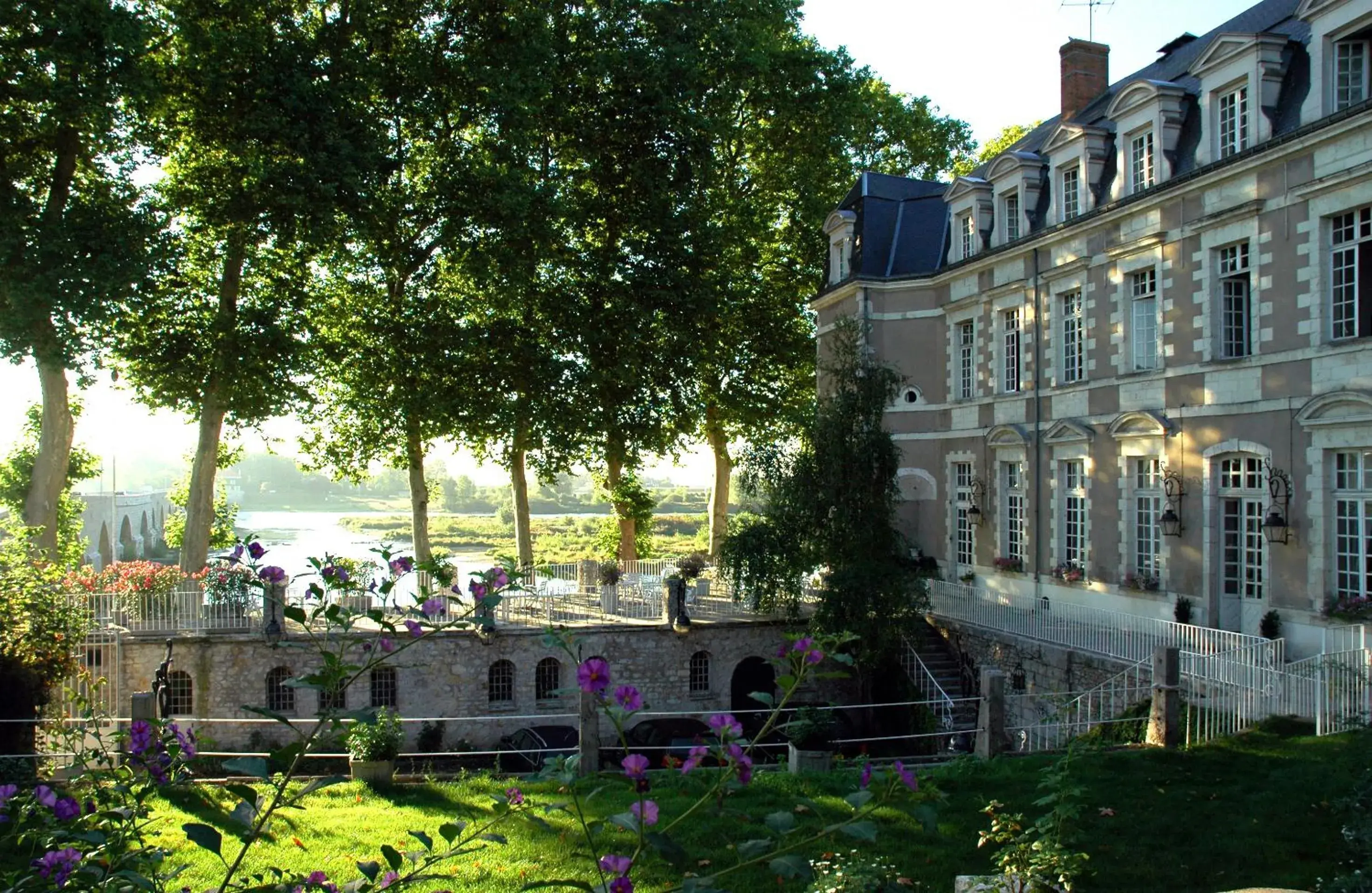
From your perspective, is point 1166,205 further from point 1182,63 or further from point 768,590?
point 768,590

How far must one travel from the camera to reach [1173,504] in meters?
17.8

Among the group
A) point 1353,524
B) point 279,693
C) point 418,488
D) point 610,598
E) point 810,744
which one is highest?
point 418,488

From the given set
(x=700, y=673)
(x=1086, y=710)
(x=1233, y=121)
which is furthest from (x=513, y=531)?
(x=1233, y=121)

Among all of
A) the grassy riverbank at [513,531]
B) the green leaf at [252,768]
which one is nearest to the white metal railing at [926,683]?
the green leaf at [252,768]

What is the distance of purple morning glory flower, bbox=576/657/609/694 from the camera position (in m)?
3.21

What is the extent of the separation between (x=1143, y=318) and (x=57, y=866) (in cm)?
1956

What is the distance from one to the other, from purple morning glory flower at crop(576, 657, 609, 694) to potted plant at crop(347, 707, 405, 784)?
971 cm

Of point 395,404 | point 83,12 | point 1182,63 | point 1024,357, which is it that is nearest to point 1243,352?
point 1024,357

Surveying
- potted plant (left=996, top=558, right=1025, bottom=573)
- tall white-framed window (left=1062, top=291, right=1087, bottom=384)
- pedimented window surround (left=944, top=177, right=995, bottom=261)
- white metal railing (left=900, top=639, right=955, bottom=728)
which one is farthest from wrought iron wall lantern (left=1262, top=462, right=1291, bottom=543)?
pedimented window surround (left=944, top=177, right=995, bottom=261)

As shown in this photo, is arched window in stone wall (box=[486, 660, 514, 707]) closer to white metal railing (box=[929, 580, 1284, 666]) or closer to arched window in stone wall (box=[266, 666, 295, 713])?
arched window in stone wall (box=[266, 666, 295, 713])

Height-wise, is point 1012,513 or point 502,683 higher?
point 1012,513

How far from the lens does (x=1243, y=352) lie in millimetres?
17031

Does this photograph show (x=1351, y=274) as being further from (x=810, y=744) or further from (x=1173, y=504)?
(x=810, y=744)

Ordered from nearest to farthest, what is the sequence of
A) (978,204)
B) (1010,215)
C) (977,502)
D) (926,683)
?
(926,683), (1010,215), (977,502), (978,204)
